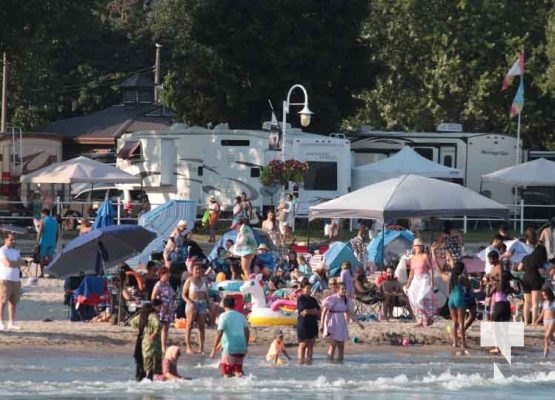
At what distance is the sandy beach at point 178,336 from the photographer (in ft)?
84.9

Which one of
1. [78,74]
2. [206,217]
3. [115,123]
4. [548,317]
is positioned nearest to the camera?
[548,317]

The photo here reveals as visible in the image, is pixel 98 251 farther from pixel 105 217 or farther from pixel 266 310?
pixel 105 217

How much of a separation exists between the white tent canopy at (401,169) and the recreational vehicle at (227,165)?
719 mm

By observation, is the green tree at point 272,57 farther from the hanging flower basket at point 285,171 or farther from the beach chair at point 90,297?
the beach chair at point 90,297

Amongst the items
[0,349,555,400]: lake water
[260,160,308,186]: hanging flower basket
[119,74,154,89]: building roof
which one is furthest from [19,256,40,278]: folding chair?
[119,74,154,89]: building roof

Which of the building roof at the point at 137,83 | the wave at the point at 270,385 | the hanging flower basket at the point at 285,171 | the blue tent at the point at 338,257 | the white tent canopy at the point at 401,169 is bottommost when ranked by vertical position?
the wave at the point at 270,385

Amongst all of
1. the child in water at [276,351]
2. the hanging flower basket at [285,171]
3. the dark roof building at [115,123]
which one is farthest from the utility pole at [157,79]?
the child in water at [276,351]

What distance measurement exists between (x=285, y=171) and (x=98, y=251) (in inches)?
667

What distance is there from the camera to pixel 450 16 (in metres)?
63.7

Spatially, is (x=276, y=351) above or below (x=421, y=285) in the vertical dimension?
below

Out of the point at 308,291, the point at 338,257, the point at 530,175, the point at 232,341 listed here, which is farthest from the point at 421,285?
the point at 530,175

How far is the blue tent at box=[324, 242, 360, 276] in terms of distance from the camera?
3219 cm

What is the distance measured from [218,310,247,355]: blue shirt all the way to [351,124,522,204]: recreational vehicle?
97.5ft

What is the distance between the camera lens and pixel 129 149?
48.0 m
